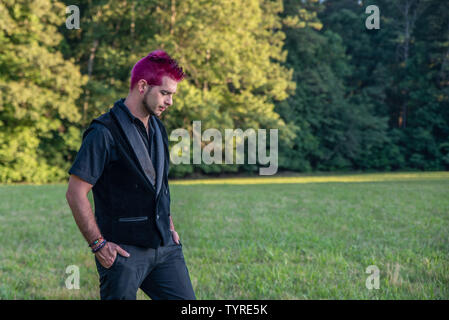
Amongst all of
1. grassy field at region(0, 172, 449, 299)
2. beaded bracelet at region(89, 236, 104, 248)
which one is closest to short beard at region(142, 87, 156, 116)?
beaded bracelet at region(89, 236, 104, 248)

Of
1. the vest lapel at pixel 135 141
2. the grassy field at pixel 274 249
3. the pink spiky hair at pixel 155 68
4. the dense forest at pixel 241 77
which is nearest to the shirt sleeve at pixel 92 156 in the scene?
the vest lapel at pixel 135 141

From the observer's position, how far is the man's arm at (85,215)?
2.31 metres

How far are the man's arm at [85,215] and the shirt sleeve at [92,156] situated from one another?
5 centimetres

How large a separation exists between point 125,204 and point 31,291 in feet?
10.3

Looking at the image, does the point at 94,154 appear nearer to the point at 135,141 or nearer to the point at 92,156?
the point at 92,156

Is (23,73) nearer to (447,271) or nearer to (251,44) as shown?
(251,44)

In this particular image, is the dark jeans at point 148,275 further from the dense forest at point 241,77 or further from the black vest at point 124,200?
the dense forest at point 241,77

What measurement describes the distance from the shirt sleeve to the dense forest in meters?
22.2

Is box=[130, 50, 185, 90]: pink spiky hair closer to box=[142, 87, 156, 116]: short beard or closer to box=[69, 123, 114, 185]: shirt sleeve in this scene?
box=[142, 87, 156, 116]: short beard

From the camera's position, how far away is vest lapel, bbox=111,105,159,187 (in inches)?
95.2

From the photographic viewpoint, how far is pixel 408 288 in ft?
15.6

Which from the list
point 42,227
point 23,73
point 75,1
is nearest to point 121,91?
point 23,73

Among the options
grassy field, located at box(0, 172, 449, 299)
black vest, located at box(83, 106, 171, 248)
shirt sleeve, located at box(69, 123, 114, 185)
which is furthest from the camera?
grassy field, located at box(0, 172, 449, 299)
